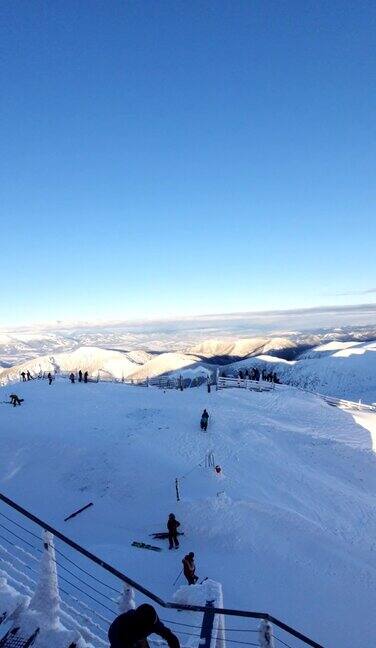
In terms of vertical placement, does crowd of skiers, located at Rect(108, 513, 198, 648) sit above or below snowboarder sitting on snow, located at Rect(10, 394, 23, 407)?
above

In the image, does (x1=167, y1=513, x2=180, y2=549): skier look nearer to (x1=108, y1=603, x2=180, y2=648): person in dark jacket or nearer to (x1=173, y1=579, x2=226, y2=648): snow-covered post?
(x1=173, y1=579, x2=226, y2=648): snow-covered post

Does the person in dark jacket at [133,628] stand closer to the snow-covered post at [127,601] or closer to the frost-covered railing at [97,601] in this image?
the frost-covered railing at [97,601]

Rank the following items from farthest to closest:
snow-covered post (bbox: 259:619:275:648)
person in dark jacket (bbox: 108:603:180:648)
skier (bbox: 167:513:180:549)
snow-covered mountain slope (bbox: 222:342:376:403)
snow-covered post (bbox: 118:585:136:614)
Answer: snow-covered mountain slope (bbox: 222:342:376:403) < skier (bbox: 167:513:180:549) < snow-covered post (bbox: 118:585:136:614) < snow-covered post (bbox: 259:619:275:648) < person in dark jacket (bbox: 108:603:180:648)

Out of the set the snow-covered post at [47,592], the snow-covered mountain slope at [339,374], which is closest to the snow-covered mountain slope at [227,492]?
the snow-covered post at [47,592]

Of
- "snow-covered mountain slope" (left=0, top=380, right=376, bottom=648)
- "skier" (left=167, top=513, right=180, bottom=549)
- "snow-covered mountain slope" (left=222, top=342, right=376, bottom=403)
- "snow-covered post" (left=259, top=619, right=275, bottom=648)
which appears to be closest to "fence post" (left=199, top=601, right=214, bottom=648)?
"snow-covered post" (left=259, top=619, right=275, bottom=648)

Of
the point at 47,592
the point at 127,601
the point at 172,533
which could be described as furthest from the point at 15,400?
the point at 127,601

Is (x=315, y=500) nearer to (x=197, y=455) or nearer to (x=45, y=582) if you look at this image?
(x=197, y=455)

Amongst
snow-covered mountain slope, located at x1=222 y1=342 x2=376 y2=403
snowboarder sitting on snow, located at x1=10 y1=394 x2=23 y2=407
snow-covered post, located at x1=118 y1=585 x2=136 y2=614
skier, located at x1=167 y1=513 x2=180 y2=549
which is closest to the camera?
snow-covered post, located at x1=118 y1=585 x2=136 y2=614

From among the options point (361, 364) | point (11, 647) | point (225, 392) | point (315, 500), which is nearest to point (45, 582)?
point (11, 647)
